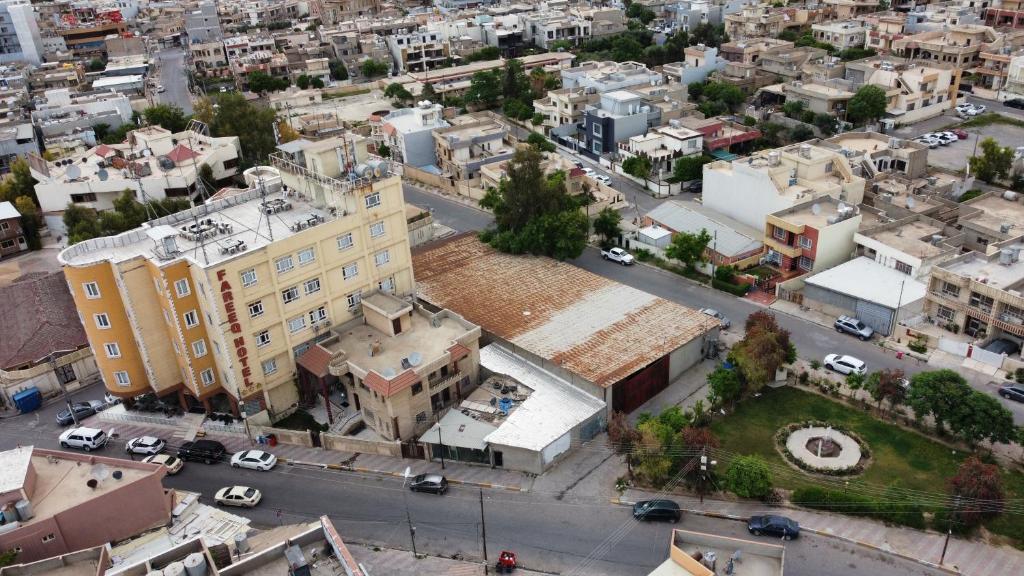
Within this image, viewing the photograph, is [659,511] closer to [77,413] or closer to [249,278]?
[249,278]

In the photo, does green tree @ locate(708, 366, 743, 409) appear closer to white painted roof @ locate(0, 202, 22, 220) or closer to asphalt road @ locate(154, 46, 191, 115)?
white painted roof @ locate(0, 202, 22, 220)

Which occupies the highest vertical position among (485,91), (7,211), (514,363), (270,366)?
(485,91)

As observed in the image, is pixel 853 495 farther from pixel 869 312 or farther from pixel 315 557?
pixel 315 557

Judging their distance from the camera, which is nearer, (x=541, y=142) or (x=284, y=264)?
(x=284, y=264)

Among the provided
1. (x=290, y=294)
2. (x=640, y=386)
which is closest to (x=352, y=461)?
(x=290, y=294)

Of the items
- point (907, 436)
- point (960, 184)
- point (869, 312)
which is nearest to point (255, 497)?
point (907, 436)

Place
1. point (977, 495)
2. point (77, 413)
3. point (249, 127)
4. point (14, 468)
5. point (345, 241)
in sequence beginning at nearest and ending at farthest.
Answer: point (14, 468) → point (977, 495) → point (345, 241) → point (77, 413) → point (249, 127)
